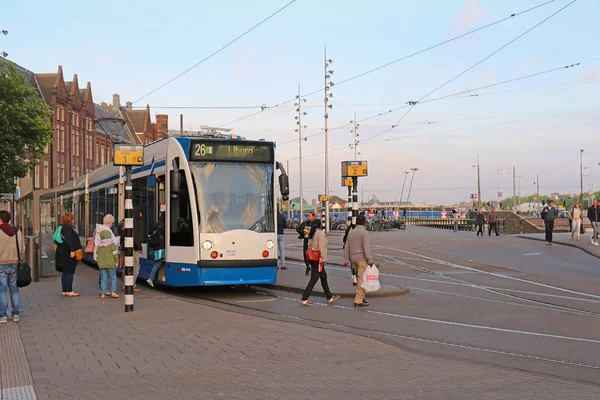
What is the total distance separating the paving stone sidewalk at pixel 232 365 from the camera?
21.7ft

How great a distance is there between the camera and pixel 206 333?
32.4 feet

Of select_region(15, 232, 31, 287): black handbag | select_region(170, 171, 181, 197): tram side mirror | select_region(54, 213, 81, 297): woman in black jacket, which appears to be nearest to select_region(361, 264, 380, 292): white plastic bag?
select_region(170, 171, 181, 197): tram side mirror

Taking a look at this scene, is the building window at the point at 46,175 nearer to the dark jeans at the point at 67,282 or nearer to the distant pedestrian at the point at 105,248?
the dark jeans at the point at 67,282

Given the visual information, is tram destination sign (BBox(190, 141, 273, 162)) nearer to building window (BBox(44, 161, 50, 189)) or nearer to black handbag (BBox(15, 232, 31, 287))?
black handbag (BBox(15, 232, 31, 287))

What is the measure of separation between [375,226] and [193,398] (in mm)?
49725

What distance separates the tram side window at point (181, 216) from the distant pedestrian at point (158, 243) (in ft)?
1.12

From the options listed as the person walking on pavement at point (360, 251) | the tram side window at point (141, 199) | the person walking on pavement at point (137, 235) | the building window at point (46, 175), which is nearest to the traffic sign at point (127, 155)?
the person walking on pavement at point (137, 235)

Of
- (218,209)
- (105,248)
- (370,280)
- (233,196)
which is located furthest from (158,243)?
(370,280)

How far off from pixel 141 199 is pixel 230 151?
10.4ft

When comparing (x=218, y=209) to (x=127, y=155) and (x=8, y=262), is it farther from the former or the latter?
(x=8, y=262)

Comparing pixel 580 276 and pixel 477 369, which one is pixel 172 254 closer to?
pixel 477 369

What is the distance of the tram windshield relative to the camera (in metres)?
14.4

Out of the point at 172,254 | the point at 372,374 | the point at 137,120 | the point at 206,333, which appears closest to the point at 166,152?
the point at 172,254

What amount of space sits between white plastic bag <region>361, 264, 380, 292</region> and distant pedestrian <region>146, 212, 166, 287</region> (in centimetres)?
451
